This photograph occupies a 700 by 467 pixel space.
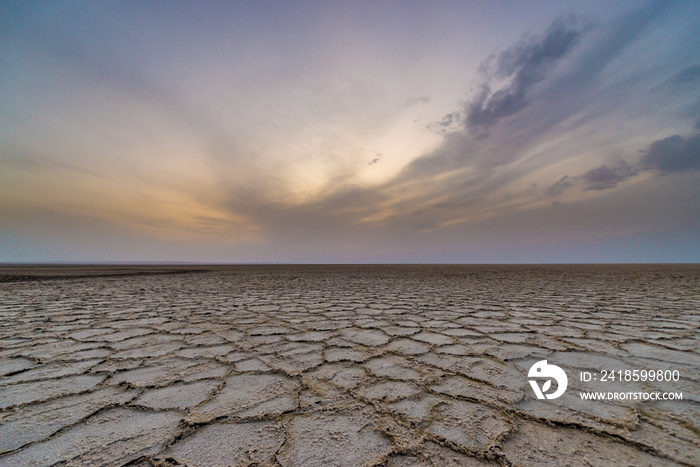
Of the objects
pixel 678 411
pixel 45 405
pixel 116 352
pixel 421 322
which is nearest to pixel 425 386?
pixel 678 411

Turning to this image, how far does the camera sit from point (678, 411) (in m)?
1.01

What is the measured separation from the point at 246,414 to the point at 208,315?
207cm

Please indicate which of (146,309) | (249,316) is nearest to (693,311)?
(249,316)

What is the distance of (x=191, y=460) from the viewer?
0.79m

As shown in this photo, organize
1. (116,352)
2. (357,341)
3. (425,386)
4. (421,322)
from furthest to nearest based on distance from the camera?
1. (421,322)
2. (357,341)
3. (116,352)
4. (425,386)

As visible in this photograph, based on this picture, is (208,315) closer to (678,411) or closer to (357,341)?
(357,341)

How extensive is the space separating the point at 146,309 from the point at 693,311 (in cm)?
577

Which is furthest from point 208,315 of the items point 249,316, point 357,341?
point 357,341

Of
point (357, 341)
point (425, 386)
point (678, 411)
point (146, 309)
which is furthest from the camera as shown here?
point (146, 309)

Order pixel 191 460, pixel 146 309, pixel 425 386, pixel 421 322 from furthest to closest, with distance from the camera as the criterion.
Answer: pixel 146 309
pixel 421 322
pixel 425 386
pixel 191 460

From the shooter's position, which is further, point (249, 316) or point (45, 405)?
point (249, 316)

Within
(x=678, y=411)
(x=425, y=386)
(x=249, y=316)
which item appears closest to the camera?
(x=678, y=411)

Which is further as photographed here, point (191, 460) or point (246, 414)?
point (246, 414)

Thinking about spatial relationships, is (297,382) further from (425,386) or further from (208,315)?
(208,315)
